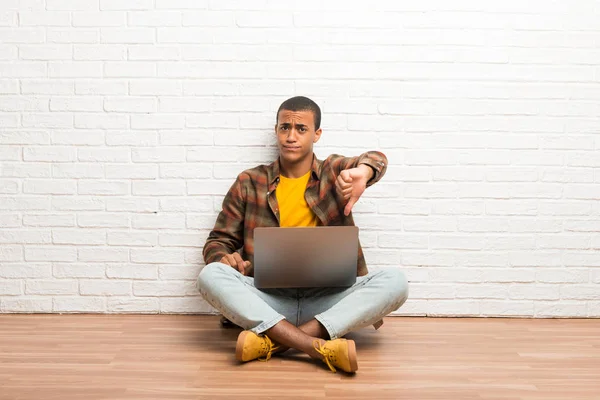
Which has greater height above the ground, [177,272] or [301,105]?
[301,105]

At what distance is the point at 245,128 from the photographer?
9.78ft

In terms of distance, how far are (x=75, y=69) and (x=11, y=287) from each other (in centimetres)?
108

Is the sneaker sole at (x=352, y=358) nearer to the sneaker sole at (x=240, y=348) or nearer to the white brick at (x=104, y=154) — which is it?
the sneaker sole at (x=240, y=348)

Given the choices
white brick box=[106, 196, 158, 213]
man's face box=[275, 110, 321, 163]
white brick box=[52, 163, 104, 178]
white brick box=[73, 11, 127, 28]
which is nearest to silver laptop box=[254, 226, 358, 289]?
man's face box=[275, 110, 321, 163]

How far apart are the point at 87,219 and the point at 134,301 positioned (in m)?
0.45

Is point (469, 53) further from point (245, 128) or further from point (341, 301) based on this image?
point (341, 301)

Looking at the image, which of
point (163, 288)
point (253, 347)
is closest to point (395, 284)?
point (253, 347)

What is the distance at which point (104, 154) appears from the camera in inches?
118

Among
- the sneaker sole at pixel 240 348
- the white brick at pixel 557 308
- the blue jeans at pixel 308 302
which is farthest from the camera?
the white brick at pixel 557 308

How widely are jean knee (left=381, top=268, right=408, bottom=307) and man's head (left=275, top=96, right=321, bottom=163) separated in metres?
0.64

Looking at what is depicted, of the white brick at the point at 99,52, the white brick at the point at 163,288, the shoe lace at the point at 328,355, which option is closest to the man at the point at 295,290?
the shoe lace at the point at 328,355

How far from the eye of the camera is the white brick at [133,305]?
119 inches

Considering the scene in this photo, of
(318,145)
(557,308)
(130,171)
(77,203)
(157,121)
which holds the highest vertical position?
(157,121)

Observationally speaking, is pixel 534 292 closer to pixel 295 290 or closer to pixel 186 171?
pixel 295 290
